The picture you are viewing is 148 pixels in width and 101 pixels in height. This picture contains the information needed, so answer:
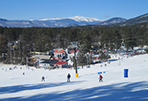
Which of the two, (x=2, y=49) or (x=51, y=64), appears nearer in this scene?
(x=51, y=64)

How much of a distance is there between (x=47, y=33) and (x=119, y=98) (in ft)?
230

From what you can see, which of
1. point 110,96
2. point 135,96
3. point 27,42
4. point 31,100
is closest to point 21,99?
point 31,100

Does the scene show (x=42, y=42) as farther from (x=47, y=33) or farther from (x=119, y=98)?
(x=119, y=98)

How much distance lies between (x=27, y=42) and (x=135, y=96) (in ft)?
209

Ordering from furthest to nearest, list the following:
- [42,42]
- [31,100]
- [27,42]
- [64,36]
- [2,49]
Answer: [64,36], [27,42], [42,42], [2,49], [31,100]

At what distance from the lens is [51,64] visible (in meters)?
38.4

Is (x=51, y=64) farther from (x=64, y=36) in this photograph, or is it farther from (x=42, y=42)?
(x=64, y=36)

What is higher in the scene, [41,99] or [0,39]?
[0,39]

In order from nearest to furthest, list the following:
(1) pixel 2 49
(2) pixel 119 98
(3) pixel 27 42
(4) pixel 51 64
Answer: (2) pixel 119 98 → (4) pixel 51 64 → (1) pixel 2 49 → (3) pixel 27 42

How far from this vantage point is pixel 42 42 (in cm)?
6147

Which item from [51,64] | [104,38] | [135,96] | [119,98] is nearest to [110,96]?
[119,98]

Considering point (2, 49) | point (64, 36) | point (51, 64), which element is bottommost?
point (51, 64)

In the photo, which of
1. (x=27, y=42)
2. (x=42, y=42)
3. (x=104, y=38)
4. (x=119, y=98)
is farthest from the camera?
(x=27, y=42)

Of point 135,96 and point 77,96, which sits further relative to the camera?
point 77,96
